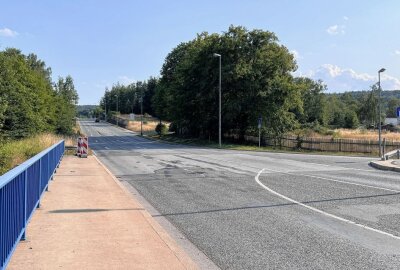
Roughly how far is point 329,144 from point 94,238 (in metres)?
40.9

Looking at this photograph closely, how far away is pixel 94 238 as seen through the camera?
715cm

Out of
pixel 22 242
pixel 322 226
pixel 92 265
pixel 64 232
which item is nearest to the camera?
pixel 92 265

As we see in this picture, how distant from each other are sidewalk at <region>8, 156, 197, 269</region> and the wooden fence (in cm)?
3289

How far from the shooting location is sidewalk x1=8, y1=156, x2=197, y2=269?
19.2 feet

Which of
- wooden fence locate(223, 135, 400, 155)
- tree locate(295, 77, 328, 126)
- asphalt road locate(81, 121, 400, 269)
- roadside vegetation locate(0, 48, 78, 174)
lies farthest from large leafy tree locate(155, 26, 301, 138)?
tree locate(295, 77, 328, 126)

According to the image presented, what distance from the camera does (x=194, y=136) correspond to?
2648 inches

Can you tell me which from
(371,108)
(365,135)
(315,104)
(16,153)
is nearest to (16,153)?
(16,153)

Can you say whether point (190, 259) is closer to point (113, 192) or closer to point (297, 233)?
point (297, 233)

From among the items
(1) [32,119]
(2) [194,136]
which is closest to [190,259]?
(1) [32,119]

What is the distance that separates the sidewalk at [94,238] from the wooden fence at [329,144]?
32.9 m

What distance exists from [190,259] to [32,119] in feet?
110

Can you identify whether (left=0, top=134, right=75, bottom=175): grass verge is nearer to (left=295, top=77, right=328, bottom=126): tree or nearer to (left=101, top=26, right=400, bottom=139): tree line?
(left=101, top=26, right=400, bottom=139): tree line

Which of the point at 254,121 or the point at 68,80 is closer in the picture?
the point at 254,121

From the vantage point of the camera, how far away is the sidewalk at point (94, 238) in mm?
5852
